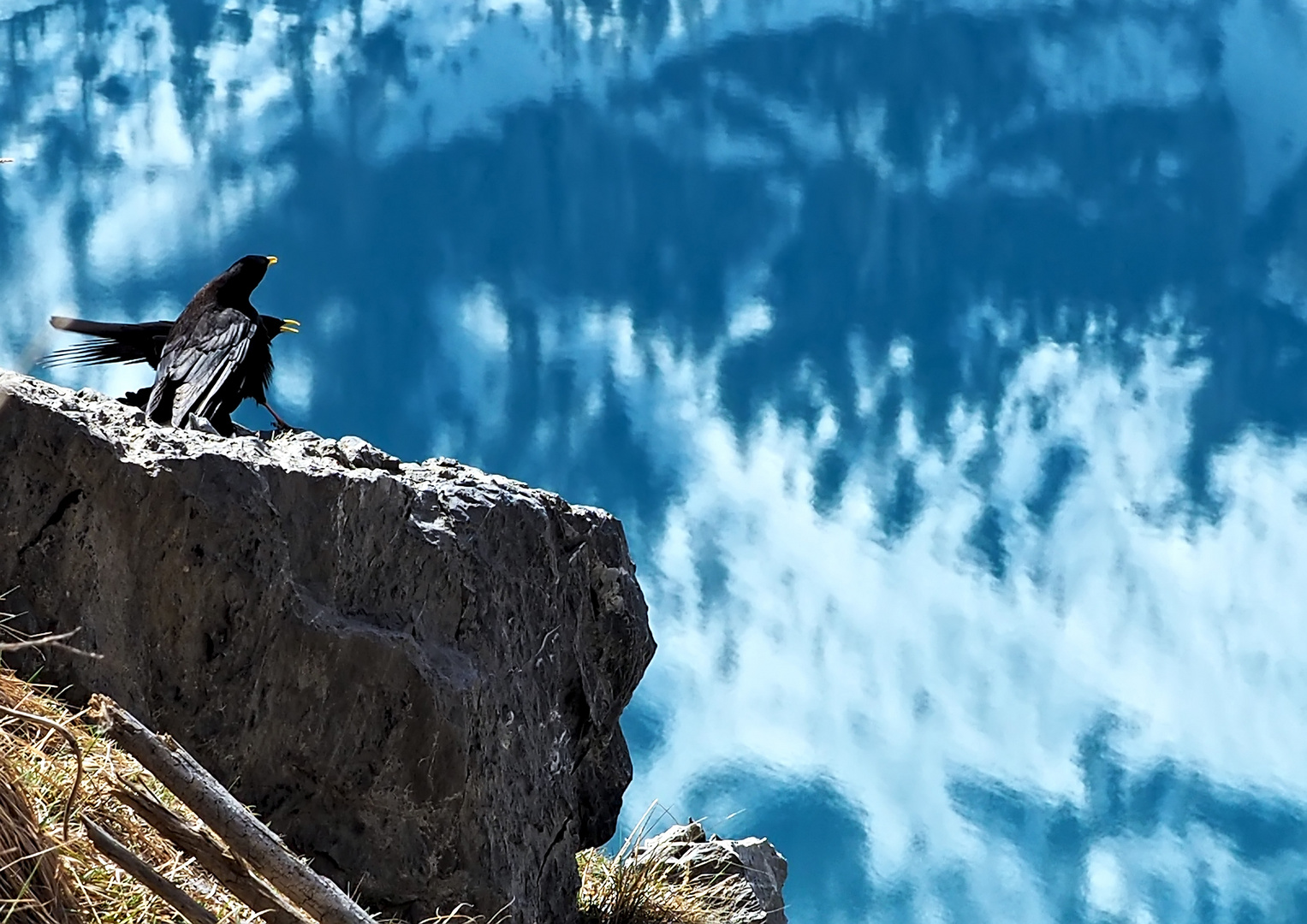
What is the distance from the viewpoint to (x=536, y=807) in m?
5.84

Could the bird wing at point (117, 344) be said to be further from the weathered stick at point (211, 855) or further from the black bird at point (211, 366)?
the weathered stick at point (211, 855)

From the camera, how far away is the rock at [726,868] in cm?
739

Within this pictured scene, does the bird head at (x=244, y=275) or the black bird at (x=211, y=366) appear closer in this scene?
the black bird at (x=211, y=366)

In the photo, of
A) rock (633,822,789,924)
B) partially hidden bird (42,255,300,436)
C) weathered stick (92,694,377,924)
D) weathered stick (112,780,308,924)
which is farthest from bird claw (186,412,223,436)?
rock (633,822,789,924)

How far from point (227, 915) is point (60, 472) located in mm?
1650

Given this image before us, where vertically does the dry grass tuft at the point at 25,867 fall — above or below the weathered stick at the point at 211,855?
above

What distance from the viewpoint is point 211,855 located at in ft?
12.1

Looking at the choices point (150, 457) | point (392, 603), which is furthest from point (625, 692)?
point (150, 457)

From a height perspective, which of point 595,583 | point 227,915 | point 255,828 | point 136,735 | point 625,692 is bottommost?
point 625,692

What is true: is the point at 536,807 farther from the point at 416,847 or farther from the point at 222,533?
the point at 222,533

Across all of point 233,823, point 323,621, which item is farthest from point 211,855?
point 323,621

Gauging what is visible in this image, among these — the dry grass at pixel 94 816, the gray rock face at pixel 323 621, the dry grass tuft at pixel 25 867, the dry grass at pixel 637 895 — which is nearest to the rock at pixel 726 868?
the dry grass at pixel 637 895

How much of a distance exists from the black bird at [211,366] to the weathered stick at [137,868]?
2.21m

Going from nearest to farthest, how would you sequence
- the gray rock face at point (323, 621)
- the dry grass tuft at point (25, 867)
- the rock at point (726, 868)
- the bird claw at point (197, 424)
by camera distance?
1. the dry grass tuft at point (25, 867)
2. the gray rock face at point (323, 621)
3. the bird claw at point (197, 424)
4. the rock at point (726, 868)
